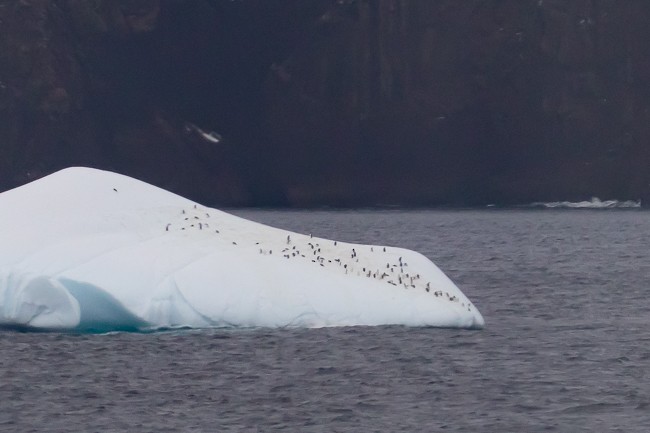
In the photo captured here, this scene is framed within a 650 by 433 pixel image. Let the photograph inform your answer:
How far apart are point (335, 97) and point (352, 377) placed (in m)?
64.8

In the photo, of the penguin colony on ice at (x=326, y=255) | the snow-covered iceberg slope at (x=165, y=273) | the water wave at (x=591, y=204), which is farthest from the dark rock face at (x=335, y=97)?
the snow-covered iceberg slope at (x=165, y=273)

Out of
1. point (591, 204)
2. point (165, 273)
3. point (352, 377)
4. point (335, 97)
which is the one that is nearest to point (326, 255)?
point (165, 273)

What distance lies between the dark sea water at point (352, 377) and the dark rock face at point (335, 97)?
51.9 meters

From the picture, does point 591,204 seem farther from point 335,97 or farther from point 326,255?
point 326,255

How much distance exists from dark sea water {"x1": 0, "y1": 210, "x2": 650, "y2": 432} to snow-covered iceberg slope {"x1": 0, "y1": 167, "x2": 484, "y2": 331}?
0.36 metres

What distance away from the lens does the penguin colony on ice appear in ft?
78.3

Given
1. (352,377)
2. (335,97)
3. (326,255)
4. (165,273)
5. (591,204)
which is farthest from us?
(335,97)

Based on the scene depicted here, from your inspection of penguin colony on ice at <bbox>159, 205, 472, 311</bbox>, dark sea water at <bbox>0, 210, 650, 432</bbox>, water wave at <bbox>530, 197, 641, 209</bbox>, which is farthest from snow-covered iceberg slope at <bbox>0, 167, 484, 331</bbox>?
water wave at <bbox>530, 197, 641, 209</bbox>

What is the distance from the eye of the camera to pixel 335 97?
83562mm

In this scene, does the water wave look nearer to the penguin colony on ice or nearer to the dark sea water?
the dark sea water

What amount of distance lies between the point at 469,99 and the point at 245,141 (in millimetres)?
12964

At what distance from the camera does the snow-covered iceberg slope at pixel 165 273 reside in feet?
72.0

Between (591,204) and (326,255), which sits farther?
(591,204)

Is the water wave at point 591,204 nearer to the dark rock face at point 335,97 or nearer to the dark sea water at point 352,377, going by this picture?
the dark rock face at point 335,97
